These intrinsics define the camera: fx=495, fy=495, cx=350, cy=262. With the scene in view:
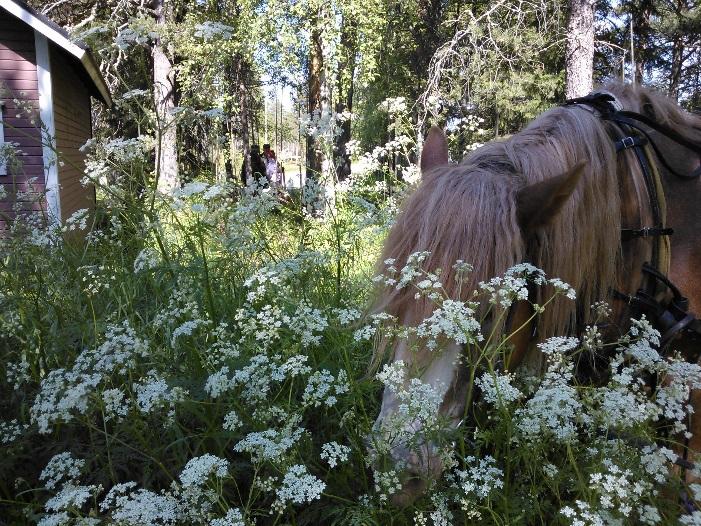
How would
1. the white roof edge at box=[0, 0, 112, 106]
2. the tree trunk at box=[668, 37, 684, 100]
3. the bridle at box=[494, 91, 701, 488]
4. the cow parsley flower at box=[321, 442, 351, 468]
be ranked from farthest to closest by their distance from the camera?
the tree trunk at box=[668, 37, 684, 100]
the white roof edge at box=[0, 0, 112, 106]
the bridle at box=[494, 91, 701, 488]
the cow parsley flower at box=[321, 442, 351, 468]

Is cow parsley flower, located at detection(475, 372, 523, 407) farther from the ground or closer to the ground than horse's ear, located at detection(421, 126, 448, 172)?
closer to the ground

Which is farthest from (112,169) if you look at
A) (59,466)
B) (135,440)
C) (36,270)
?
(59,466)

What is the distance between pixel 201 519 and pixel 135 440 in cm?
60

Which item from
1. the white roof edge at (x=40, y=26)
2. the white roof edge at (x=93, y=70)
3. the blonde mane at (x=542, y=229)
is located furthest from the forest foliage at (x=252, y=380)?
the white roof edge at (x=93, y=70)

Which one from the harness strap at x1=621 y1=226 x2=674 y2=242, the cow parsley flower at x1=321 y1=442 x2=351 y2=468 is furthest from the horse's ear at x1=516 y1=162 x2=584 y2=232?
the cow parsley flower at x1=321 y1=442 x2=351 y2=468

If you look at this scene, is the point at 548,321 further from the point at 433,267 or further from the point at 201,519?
the point at 201,519

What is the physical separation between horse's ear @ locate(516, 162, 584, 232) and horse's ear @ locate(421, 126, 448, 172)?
2.20ft

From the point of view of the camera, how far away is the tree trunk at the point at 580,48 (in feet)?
23.3

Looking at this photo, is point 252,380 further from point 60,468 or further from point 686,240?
point 686,240

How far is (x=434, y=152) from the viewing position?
7.50 feet

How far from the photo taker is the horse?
1.53m

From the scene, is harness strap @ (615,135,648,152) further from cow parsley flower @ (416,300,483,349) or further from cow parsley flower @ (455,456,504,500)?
cow parsley flower @ (455,456,504,500)

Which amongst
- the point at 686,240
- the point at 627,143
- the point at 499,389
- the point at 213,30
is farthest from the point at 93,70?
the point at 499,389

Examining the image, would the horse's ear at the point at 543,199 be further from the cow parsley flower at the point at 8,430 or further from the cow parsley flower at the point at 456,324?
the cow parsley flower at the point at 8,430
